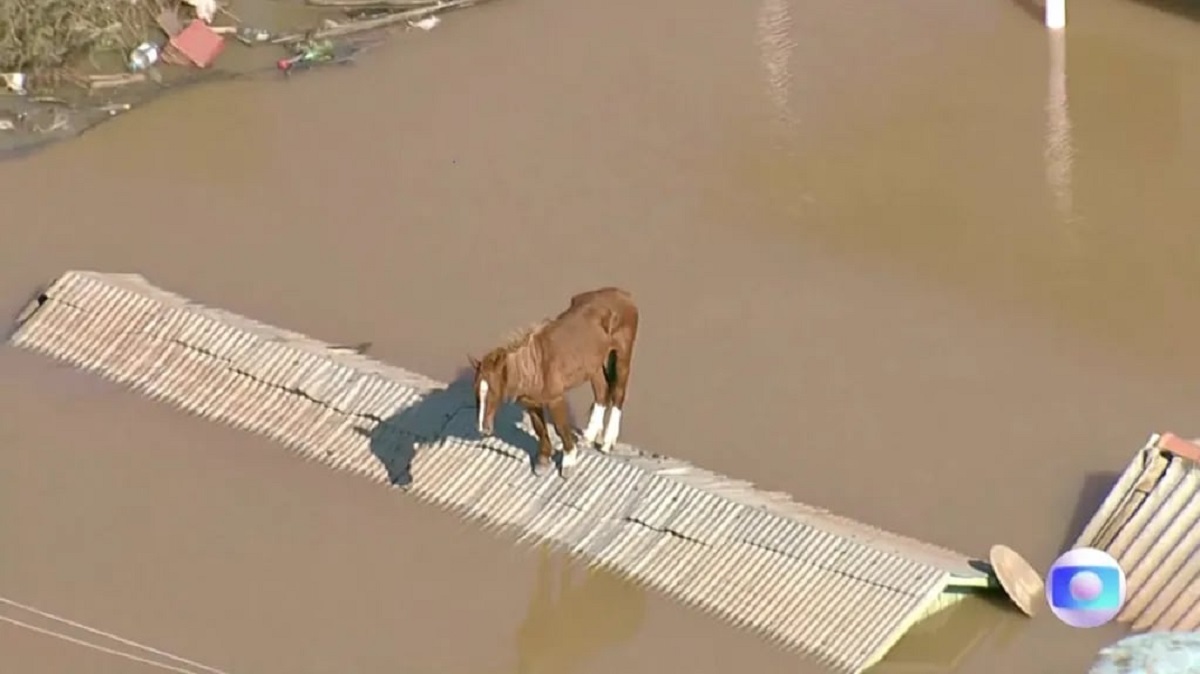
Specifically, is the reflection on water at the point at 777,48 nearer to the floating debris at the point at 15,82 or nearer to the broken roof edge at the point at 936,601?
the broken roof edge at the point at 936,601

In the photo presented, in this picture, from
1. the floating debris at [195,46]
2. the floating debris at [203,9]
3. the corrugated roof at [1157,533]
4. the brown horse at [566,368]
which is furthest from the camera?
the floating debris at [203,9]

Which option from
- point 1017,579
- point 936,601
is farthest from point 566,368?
point 1017,579

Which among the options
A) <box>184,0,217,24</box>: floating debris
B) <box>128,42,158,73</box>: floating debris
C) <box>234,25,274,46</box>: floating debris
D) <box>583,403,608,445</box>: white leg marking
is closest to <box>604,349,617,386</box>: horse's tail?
<box>583,403,608,445</box>: white leg marking

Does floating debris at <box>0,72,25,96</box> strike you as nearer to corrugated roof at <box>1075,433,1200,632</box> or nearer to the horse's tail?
the horse's tail

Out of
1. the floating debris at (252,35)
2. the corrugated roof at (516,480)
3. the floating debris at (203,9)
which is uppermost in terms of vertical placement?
the floating debris at (203,9)

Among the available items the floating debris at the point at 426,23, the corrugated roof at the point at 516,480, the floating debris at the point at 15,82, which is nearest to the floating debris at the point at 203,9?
the floating debris at the point at 15,82

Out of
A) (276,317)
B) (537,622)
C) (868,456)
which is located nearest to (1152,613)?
(868,456)
